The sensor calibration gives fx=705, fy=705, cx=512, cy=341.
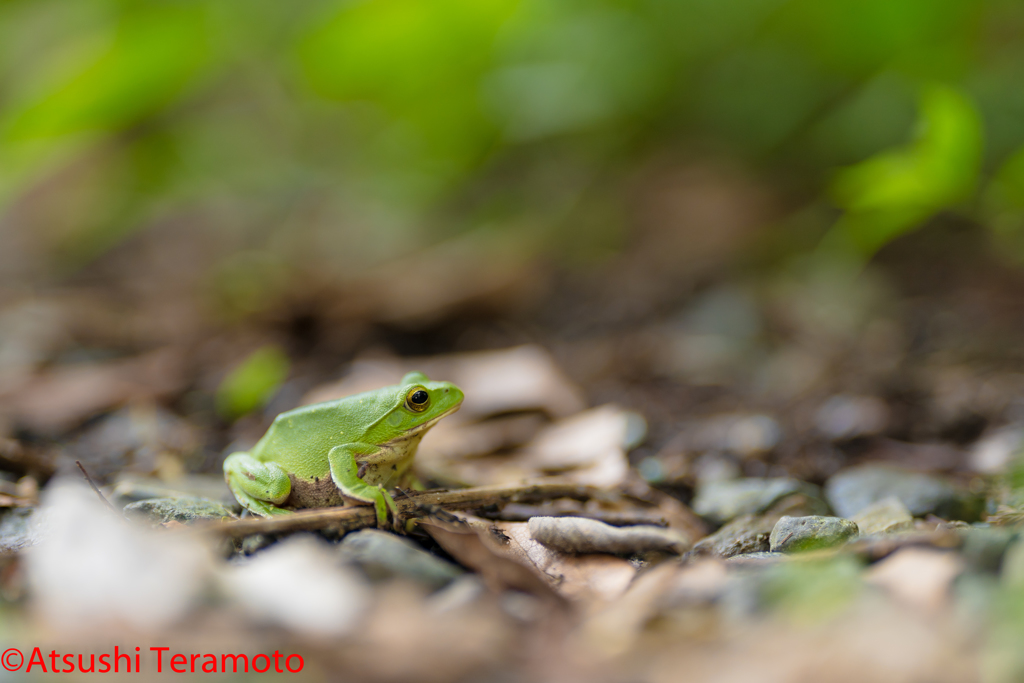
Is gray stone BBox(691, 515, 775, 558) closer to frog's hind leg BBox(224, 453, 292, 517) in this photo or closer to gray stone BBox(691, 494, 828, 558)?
gray stone BBox(691, 494, 828, 558)

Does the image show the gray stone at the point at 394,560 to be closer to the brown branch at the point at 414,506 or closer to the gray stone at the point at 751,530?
the brown branch at the point at 414,506

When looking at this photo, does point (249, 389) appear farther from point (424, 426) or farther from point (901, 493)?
point (901, 493)

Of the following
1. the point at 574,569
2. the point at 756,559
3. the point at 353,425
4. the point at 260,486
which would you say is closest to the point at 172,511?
the point at 260,486

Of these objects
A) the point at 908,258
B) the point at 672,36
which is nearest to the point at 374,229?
the point at 672,36

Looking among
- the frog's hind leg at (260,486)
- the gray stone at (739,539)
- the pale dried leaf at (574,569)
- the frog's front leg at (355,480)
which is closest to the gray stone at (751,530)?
the gray stone at (739,539)

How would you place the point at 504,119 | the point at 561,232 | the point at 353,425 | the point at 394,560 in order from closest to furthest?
the point at 394,560 < the point at 353,425 < the point at 504,119 < the point at 561,232

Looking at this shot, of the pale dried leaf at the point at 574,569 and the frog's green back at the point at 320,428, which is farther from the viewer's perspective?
the frog's green back at the point at 320,428

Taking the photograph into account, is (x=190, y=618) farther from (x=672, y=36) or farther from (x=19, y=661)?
(x=672, y=36)
